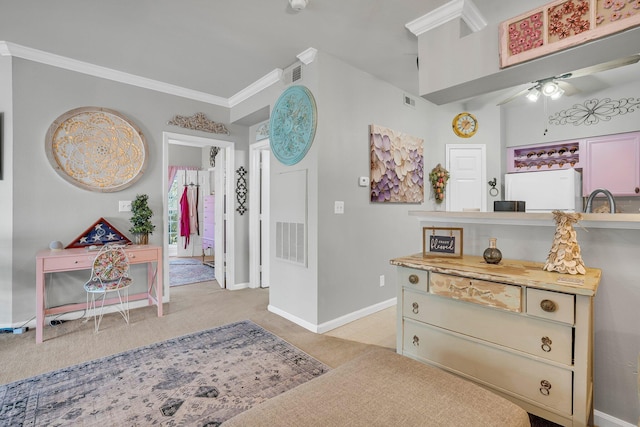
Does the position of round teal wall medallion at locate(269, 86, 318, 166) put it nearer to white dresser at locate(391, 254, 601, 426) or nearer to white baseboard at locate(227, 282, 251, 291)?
white dresser at locate(391, 254, 601, 426)

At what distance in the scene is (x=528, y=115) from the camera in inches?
191

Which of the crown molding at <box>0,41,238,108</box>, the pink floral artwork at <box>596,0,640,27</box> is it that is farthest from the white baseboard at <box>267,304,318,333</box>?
the pink floral artwork at <box>596,0,640,27</box>

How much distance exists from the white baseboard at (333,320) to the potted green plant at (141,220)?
1.67 meters

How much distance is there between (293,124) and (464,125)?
118 inches

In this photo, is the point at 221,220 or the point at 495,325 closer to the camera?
the point at 495,325

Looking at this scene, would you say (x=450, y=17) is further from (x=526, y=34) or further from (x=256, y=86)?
(x=256, y=86)

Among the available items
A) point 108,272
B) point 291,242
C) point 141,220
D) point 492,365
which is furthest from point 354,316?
point 141,220

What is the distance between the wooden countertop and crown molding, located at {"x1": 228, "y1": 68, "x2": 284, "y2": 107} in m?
2.58

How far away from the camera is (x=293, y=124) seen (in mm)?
3244

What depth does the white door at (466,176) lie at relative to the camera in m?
4.73

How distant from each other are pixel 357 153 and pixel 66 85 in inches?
126

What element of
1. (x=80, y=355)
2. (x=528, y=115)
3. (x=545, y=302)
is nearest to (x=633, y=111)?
(x=528, y=115)

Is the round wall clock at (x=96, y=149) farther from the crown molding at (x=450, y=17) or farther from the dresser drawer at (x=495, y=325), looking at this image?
the dresser drawer at (x=495, y=325)

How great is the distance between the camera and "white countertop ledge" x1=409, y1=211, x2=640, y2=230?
5.01 feet
